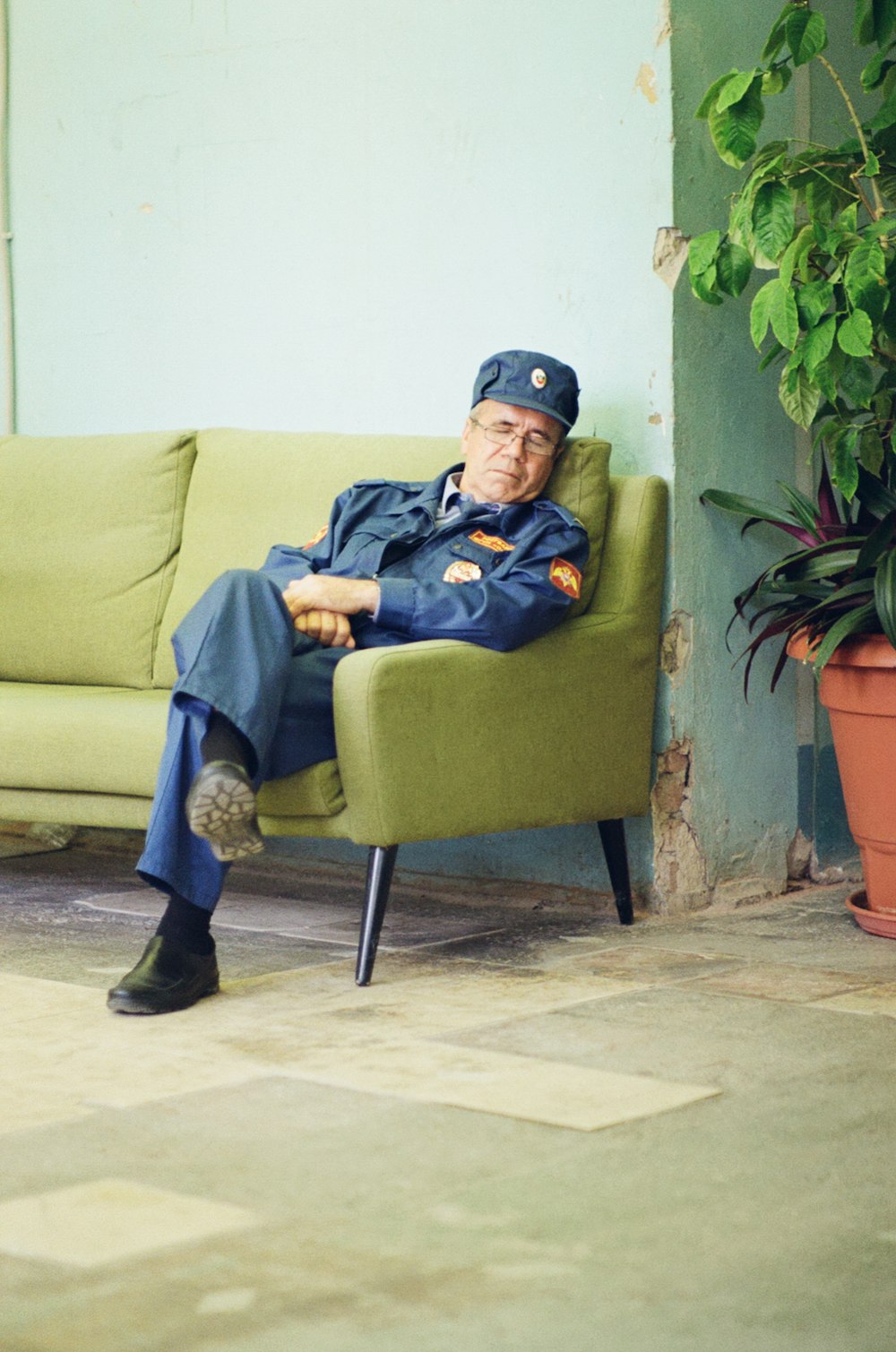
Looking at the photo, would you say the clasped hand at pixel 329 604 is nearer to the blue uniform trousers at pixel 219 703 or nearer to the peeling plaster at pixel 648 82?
the blue uniform trousers at pixel 219 703

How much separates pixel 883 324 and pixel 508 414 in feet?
2.20

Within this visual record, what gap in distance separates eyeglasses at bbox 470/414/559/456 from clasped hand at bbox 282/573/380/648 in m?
0.39

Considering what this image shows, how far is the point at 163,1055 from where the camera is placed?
2369 mm

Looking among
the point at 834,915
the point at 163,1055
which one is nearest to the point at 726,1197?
the point at 163,1055

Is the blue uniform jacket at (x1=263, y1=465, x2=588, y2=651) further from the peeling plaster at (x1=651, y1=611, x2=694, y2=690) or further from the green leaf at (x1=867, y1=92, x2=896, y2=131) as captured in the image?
the green leaf at (x1=867, y1=92, x2=896, y2=131)

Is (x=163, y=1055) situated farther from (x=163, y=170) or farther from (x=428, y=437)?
(x=163, y=170)

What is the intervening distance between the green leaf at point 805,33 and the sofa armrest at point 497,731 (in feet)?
3.32

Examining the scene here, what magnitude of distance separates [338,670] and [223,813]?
0.35 metres

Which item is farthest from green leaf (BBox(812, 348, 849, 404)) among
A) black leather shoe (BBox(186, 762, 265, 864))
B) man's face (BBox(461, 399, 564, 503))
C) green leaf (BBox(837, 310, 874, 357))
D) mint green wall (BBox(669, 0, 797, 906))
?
black leather shoe (BBox(186, 762, 265, 864))

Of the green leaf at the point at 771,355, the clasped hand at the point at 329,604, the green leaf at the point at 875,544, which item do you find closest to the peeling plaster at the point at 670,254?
the green leaf at the point at 771,355

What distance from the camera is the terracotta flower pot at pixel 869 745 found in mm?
3080

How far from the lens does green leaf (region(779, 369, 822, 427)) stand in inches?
120

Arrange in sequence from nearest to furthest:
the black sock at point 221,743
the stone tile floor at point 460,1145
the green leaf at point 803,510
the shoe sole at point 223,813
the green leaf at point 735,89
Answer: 1. the stone tile floor at point 460,1145
2. the shoe sole at point 223,813
3. the black sock at point 221,743
4. the green leaf at point 735,89
5. the green leaf at point 803,510

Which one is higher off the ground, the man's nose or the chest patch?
the man's nose
